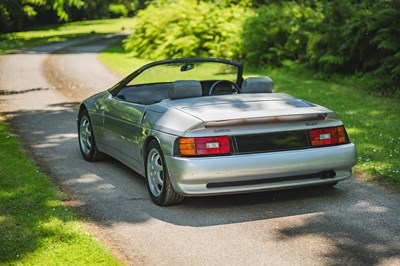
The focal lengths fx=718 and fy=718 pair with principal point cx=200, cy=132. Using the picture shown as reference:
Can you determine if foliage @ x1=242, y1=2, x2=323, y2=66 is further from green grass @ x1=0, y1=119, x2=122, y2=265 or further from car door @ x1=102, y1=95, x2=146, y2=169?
green grass @ x1=0, y1=119, x2=122, y2=265

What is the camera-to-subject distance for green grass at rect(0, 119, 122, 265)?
5.77 meters

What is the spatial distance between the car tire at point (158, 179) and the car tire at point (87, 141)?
209cm

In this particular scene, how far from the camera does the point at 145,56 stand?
96.0ft

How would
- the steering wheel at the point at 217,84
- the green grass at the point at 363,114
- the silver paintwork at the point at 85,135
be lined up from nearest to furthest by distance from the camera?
the steering wheel at the point at 217,84 → the green grass at the point at 363,114 → the silver paintwork at the point at 85,135

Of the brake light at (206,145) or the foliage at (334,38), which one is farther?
the foliage at (334,38)

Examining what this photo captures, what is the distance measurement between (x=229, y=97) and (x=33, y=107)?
8965 mm

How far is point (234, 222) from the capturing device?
6.84 meters

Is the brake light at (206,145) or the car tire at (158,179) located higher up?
the brake light at (206,145)

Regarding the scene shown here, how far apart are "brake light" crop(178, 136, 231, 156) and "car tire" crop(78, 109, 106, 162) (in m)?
2.96

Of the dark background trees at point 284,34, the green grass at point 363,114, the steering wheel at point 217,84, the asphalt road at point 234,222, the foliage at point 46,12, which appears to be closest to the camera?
the asphalt road at point 234,222

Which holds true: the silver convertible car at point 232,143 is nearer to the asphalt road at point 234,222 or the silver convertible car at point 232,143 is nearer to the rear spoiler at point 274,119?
the rear spoiler at point 274,119

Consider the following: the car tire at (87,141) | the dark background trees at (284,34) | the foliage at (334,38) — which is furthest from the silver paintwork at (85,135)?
the dark background trees at (284,34)

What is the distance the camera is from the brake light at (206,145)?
690cm

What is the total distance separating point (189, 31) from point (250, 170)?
21073 millimetres
